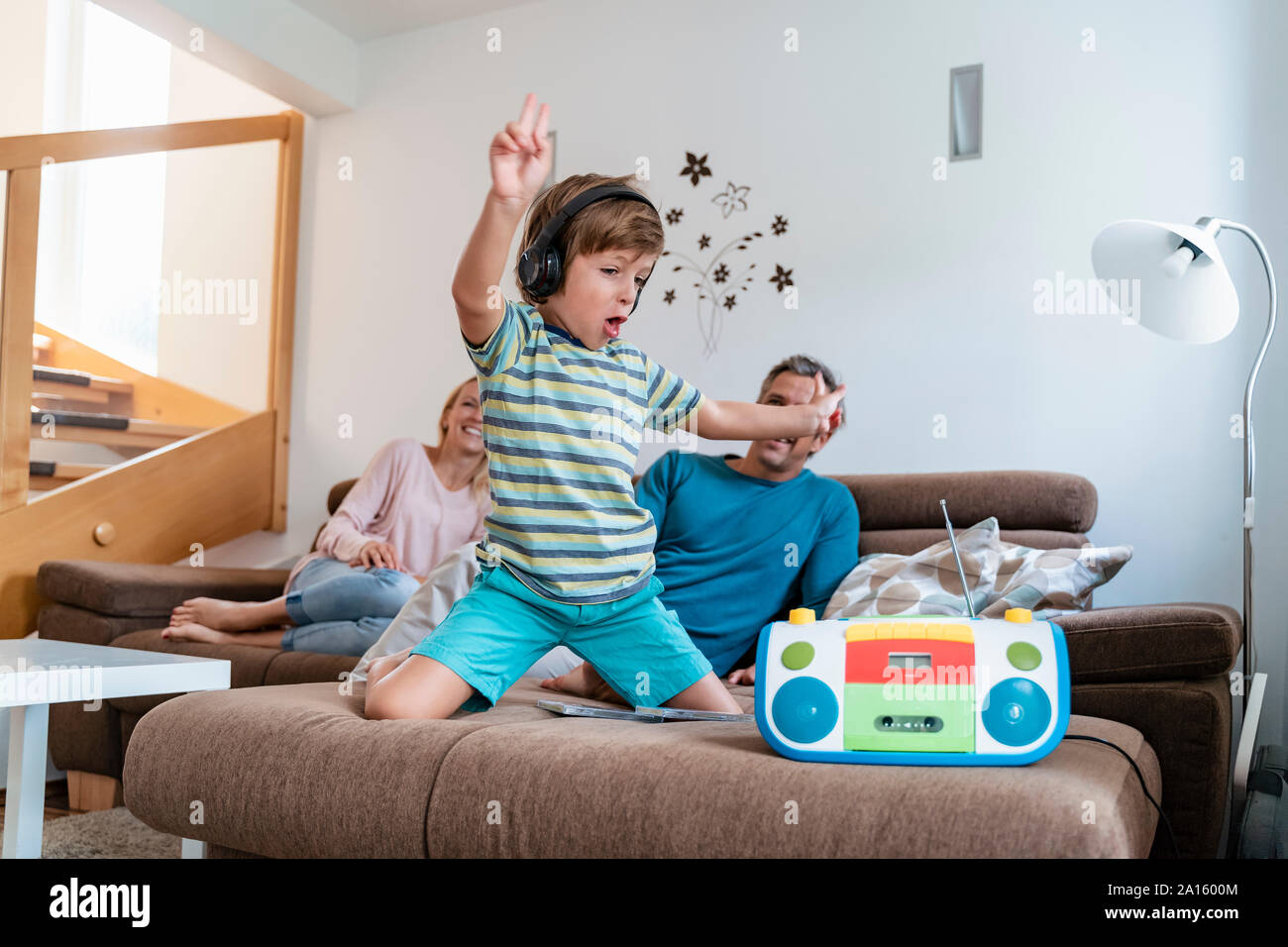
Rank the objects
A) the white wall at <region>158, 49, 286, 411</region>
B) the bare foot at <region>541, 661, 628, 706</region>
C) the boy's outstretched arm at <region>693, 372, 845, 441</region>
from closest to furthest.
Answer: the boy's outstretched arm at <region>693, 372, 845, 441</region> < the bare foot at <region>541, 661, 628, 706</region> < the white wall at <region>158, 49, 286, 411</region>

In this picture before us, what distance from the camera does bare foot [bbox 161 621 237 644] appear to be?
2387mm

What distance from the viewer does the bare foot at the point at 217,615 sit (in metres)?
2.46

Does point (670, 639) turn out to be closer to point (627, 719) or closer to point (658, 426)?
point (627, 719)

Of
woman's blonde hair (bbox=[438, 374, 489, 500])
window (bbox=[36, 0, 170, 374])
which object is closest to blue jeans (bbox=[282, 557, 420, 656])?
woman's blonde hair (bbox=[438, 374, 489, 500])

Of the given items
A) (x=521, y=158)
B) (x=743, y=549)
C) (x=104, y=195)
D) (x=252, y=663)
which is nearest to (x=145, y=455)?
(x=104, y=195)

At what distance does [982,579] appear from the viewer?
1927 mm

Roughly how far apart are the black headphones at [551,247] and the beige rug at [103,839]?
4.34 feet

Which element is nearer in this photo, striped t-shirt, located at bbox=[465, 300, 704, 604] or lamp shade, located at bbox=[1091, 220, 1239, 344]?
striped t-shirt, located at bbox=[465, 300, 704, 604]

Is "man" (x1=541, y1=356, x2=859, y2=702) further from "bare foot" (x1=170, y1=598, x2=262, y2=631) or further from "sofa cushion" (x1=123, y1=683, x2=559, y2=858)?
"bare foot" (x1=170, y1=598, x2=262, y2=631)

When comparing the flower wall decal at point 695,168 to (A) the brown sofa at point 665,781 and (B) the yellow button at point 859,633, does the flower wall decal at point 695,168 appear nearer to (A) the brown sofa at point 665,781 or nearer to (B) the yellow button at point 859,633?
(A) the brown sofa at point 665,781

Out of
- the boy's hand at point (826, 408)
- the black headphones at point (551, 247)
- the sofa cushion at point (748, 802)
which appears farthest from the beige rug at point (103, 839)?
the boy's hand at point (826, 408)

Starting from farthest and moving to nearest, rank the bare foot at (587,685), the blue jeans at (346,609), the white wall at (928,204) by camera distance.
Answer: the white wall at (928,204) < the blue jeans at (346,609) < the bare foot at (587,685)

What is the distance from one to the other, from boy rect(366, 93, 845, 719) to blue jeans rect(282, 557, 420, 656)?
0.79 meters
